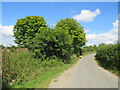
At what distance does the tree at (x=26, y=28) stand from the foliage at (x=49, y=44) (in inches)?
512

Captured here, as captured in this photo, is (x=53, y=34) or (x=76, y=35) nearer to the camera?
(x=53, y=34)

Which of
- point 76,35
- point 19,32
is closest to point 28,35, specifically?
point 19,32

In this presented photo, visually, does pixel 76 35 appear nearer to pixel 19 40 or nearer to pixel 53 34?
pixel 53 34

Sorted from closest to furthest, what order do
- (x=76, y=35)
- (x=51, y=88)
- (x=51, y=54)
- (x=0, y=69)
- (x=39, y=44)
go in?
(x=51, y=88), (x=0, y=69), (x=39, y=44), (x=51, y=54), (x=76, y=35)

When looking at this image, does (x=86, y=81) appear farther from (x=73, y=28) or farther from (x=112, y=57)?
(x=73, y=28)

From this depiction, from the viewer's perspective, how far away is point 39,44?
46.3ft

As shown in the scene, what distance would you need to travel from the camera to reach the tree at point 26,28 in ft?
88.3

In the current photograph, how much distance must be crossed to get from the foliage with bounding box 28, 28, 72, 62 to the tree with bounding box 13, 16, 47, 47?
512 inches

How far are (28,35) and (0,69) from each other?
18.2m

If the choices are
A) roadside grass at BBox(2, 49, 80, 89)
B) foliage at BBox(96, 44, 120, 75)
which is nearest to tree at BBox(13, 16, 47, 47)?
roadside grass at BBox(2, 49, 80, 89)

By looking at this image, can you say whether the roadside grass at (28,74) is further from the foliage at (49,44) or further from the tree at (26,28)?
the tree at (26,28)

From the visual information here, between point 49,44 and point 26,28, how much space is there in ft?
49.7

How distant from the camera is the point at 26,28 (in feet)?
89.8

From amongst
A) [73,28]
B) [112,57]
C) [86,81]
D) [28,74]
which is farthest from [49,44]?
[73,28]
